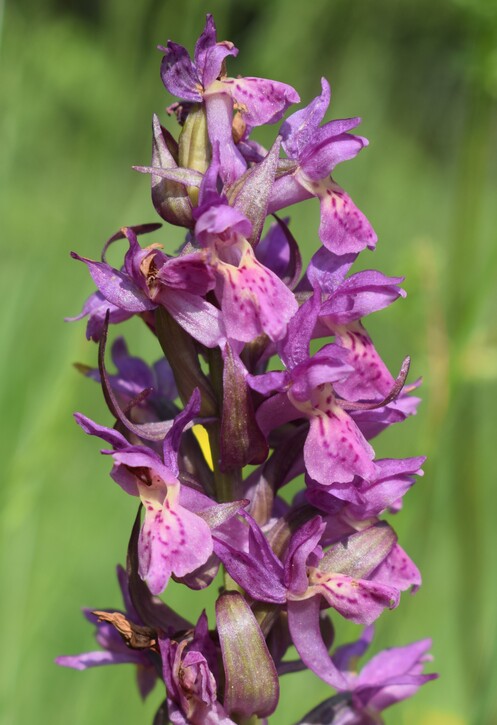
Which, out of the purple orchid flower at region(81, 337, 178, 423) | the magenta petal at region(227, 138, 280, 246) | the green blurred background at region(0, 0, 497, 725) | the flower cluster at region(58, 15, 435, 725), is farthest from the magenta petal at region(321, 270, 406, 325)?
the green blurred background at region(0, 0, 497, 725)

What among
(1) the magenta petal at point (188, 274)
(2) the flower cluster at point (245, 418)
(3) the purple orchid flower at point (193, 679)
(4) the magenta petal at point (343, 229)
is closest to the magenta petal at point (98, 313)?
(2) the flower cluster at point (245, 418)

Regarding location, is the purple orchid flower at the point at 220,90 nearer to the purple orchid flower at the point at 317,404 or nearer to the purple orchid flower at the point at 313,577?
the purple orchid flower at the point at 317,404

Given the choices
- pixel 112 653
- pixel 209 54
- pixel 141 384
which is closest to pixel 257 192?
pixel 209 54

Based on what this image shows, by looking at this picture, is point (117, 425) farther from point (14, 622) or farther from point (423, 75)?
point (423, 75)

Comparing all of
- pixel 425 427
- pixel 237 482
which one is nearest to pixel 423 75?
pixel 425 427

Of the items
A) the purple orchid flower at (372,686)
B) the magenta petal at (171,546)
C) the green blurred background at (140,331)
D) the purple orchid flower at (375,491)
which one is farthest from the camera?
the green blurred background at (140,331)

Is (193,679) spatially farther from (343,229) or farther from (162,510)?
(343,229)
